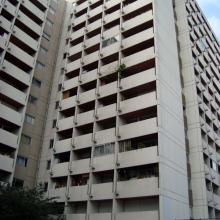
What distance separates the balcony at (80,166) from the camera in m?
34.3

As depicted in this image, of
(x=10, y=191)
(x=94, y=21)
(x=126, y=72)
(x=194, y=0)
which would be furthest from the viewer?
(x=194, y=0)

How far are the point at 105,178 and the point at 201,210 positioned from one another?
10366 mm

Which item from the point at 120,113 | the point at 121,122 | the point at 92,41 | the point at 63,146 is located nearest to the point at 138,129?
the point at 121,122

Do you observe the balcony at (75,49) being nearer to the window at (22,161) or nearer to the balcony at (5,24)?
the balcony at (5,24)

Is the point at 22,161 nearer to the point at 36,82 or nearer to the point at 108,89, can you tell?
the point at 36,82

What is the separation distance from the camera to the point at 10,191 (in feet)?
90.2

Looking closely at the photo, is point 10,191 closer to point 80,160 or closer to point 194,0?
point 80,160

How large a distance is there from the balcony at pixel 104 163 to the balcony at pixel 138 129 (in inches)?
97.2

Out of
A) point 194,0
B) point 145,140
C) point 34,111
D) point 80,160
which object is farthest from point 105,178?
point 194,0

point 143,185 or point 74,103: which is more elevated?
point 74,103

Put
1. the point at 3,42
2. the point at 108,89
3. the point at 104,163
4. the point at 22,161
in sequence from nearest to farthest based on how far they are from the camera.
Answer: the point at 104,163 → the point at 108,89 → the point at 22,161 → the point at 3,42

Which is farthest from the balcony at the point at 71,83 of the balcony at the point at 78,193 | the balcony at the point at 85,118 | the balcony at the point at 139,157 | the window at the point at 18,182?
the balcony at the point at 78,193

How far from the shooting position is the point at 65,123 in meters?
39.7

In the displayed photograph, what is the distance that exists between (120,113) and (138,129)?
3.34 metres
